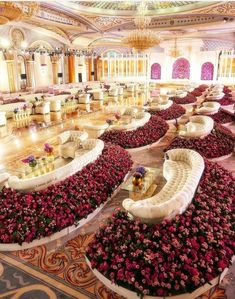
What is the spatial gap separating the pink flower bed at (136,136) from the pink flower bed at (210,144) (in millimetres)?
904

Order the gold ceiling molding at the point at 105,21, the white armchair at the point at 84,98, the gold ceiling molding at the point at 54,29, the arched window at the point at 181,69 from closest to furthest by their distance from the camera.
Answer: the white armchair at the point at 84,98 < the gold ceiling molding at the point at 54,29 < the gold ceiling molding at the point at 105,21 < the arched window at the point at 181,69

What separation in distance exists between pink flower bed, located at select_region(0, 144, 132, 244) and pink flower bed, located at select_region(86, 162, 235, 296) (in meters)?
0.75

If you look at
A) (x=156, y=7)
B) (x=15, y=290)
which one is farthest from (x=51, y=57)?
(x=15, y=290)

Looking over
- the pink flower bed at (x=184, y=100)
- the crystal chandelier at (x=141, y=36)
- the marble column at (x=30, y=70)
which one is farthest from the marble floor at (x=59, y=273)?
the marble column at (x=30, y=70)

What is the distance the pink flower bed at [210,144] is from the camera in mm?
6668

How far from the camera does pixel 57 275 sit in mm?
3086

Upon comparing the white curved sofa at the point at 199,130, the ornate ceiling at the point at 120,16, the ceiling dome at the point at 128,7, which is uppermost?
the ceiling dome at the point at 128,7

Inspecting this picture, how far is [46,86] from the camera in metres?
20.1

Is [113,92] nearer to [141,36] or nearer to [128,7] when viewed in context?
[128,7]

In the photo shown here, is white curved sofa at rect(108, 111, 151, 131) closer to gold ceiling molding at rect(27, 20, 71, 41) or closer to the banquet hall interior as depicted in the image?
the banquet hall interior

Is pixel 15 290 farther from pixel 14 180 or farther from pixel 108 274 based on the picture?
pixel 14 180

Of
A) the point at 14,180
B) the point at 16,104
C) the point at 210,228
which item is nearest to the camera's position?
the point at 210,228

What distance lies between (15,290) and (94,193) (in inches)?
75.7

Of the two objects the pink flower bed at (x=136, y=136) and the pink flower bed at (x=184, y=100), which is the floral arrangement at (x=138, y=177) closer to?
the pink flower bed at (x=136, y=136)
